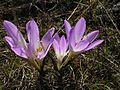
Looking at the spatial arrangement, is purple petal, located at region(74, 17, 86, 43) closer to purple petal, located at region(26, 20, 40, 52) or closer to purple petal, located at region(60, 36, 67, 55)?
purple petal, located at region(60, 36, 67, 55)

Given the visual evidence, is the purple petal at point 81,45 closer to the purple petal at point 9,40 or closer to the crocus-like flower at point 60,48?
the crocus-like flower at point 60,48

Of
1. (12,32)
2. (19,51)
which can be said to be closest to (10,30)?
(12,32)

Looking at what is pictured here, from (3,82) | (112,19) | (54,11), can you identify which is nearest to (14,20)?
(54,11)

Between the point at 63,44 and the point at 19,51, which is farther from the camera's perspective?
the point at 63,44

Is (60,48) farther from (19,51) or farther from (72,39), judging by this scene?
(19,51)

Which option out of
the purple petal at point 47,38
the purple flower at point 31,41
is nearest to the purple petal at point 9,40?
the purple flower at point 31,41
